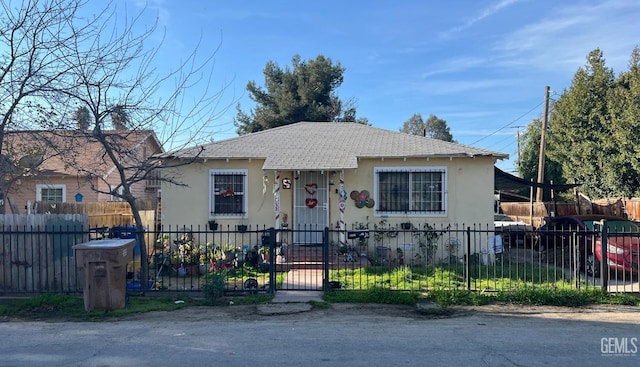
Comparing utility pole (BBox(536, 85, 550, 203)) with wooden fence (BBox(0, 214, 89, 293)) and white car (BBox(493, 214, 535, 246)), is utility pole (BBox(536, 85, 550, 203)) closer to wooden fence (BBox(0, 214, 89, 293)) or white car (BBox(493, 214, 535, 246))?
white car (BBox(493, 214, 535, 246))

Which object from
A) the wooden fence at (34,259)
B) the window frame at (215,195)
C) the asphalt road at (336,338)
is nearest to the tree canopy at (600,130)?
the asphalt road at (336,338)

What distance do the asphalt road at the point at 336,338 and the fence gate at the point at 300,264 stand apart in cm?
178

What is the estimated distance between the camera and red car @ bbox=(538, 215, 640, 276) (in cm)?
888

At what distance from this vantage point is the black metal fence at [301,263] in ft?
29.5

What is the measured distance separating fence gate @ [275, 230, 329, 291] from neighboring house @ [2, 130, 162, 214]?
431 centimetres

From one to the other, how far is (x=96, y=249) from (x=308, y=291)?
13.1 ft

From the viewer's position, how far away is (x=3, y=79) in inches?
371

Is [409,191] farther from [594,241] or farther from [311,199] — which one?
[594,241]

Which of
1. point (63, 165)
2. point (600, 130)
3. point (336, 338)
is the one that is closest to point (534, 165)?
point (600, 130)

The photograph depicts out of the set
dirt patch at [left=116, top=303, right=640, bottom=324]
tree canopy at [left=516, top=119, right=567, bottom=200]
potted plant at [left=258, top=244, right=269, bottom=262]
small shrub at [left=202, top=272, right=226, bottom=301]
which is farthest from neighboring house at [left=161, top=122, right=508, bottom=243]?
tree canopy at [left=516, top=119, right=567, bottom=200]

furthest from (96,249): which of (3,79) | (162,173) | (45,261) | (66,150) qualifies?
(162,173)

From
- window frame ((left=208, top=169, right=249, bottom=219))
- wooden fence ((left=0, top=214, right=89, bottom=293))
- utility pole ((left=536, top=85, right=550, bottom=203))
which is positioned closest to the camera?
wooden fence ((left=0, top=214, right=89, bottom=293))

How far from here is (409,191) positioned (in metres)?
13.5

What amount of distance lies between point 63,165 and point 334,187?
12397mm
